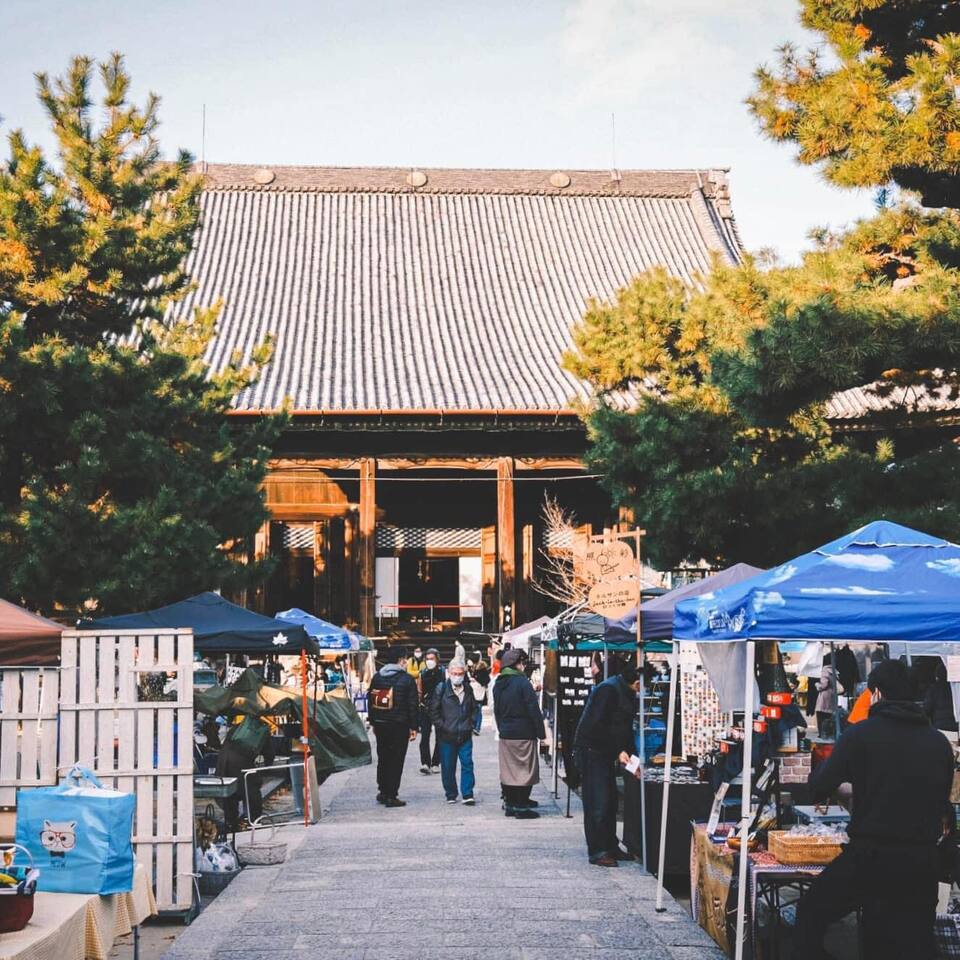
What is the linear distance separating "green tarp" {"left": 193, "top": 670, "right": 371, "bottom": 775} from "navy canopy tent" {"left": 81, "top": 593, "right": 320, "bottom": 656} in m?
2.07

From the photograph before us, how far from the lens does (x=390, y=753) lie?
12.4 metres

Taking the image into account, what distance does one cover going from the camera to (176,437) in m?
14.9

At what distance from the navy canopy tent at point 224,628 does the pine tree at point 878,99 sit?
5.66 meters

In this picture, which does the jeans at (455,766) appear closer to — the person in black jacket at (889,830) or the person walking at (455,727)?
the person walking at (455,727)

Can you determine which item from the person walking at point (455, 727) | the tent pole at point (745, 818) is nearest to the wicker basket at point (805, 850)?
the tent pole at point (745, 818)

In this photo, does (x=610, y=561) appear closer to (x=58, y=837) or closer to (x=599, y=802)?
(x=599, y=802)

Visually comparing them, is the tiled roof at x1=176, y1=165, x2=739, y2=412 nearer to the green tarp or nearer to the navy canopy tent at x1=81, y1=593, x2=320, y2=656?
the green tarp

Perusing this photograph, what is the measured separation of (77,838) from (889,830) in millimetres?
3374

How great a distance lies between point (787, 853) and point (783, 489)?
7045mm

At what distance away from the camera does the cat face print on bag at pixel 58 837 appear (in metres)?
5.43

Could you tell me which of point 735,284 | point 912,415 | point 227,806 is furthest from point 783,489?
point 227,806

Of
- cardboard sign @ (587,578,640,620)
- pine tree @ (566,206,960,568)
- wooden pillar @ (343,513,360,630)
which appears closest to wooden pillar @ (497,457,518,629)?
wooden pillar @ (343,513,360,630)

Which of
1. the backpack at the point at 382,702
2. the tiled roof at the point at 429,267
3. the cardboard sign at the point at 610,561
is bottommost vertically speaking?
the backpack at the point at 382,702

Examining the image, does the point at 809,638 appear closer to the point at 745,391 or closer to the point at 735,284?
the point at 745,391
